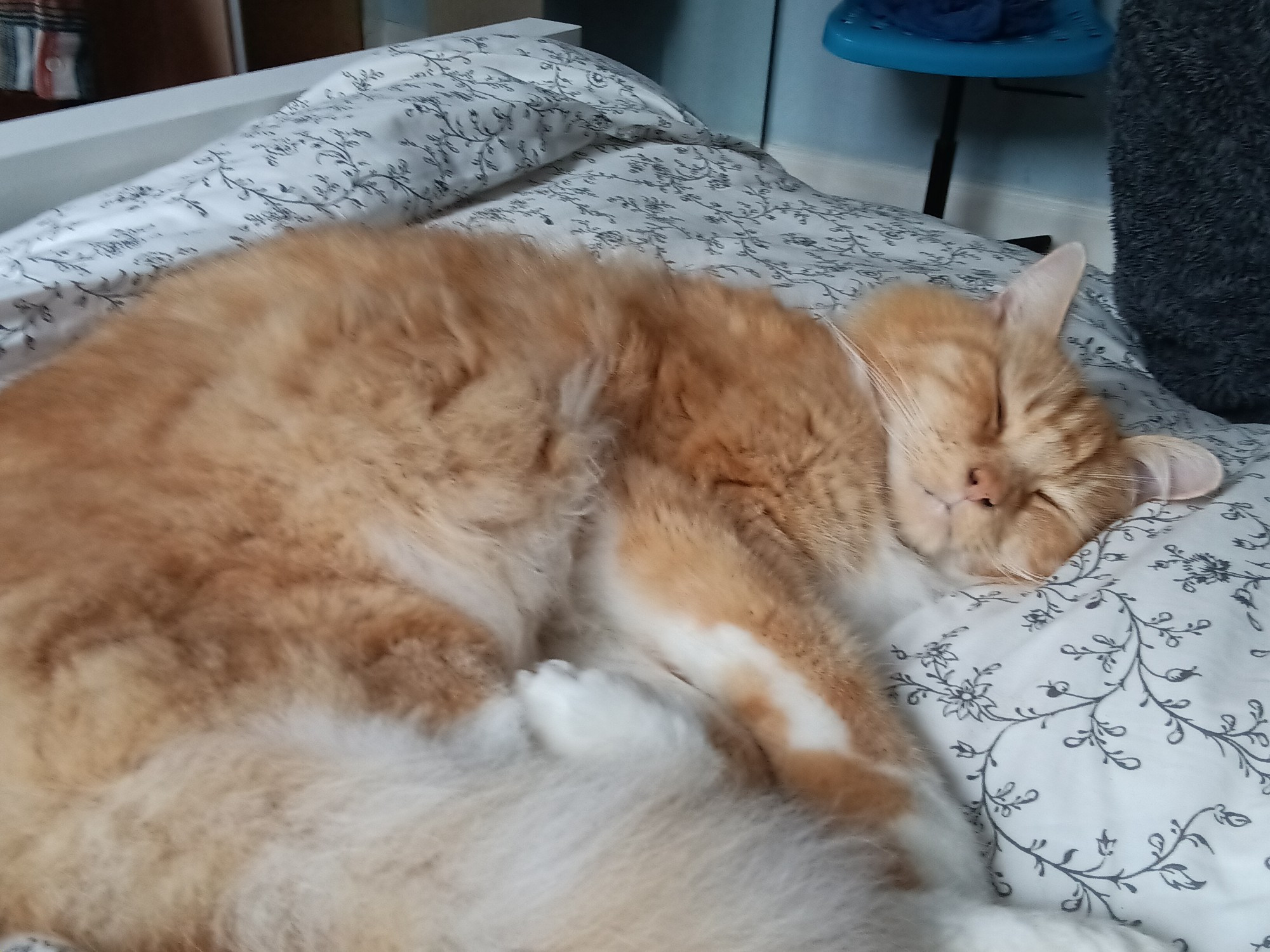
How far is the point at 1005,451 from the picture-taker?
4.20 feet

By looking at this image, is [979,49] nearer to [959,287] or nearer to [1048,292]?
[959,287]

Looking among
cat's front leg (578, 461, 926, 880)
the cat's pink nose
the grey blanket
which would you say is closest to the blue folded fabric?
the grey blanket

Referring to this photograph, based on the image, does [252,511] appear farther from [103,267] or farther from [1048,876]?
[1048,876]

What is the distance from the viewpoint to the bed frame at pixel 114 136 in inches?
64.6

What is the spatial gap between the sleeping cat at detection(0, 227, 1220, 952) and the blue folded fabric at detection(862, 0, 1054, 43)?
209 centimetres

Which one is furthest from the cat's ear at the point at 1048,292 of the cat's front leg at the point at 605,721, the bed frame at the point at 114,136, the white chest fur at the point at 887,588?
the bed frame at the point at 114,136

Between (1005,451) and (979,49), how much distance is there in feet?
7.23

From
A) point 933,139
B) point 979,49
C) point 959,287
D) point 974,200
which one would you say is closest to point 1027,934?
point 959,287

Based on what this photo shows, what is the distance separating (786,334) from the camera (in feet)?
4.23

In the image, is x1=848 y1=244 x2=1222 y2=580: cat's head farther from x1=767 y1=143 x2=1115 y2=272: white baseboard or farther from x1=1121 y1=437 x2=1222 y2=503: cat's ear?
x1=767 y1=143 x2=1115 y2=272: white baseboard

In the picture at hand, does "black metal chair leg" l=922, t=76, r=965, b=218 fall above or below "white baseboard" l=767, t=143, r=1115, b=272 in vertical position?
above

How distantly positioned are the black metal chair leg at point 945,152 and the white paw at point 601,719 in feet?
9.45

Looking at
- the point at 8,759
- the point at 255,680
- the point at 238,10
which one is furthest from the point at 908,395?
the point at 238,10

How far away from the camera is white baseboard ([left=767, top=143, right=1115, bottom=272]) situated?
3.65 m
